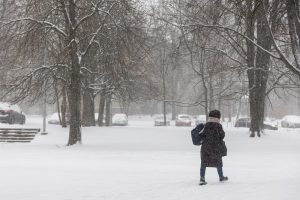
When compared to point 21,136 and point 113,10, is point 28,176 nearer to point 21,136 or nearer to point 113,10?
point 113,10

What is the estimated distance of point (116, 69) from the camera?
2228cm

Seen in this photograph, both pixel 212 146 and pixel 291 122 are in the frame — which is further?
pixel 291 122

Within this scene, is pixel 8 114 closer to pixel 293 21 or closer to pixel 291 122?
pixel 293 21

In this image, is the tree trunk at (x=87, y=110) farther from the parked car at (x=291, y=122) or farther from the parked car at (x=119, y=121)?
the parked car at (x=291, y=122)

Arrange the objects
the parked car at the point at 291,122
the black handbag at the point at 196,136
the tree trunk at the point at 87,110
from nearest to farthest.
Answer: the black handbag at the point at 196,136, the tree trunk at the point at 87,110, the parked car at the point at 291,122

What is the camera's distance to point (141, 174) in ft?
40.2

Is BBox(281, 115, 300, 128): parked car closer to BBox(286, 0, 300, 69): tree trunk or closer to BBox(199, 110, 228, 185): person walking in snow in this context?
BBox(286, 0, 300, 69): tree trunk

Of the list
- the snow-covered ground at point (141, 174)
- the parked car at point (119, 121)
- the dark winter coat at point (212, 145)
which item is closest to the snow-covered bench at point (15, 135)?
the snow-covered ground at point (141, 174)

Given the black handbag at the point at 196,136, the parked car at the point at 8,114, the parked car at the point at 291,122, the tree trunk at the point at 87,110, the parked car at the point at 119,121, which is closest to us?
the black handbag at the point at 196,136

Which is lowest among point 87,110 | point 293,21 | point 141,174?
point 141,174

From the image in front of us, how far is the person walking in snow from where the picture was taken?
→ 1034 cm

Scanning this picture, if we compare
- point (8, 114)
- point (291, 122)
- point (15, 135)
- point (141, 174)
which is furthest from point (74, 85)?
point (291, 122)

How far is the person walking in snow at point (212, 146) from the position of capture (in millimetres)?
10344

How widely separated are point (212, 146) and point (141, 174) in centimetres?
252
